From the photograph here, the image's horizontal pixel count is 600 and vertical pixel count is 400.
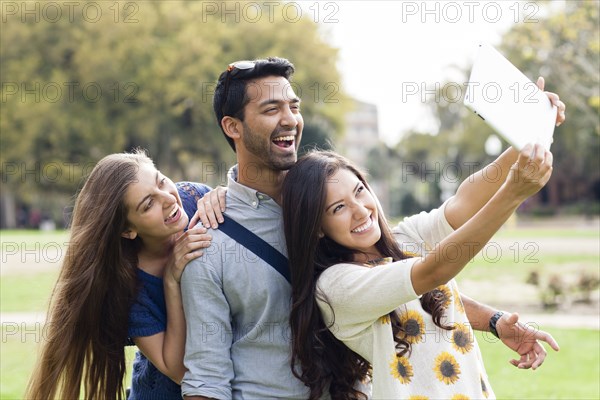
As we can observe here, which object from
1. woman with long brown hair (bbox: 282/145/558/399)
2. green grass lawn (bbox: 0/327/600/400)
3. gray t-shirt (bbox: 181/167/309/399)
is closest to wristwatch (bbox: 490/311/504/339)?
woman with long brown hair (bbox: 282/145/558/399)

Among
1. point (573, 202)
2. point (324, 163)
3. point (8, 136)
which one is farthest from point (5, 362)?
point (573, 202)

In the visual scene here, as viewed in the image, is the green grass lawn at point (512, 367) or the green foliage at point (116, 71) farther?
the green foliage at point (116, 71)

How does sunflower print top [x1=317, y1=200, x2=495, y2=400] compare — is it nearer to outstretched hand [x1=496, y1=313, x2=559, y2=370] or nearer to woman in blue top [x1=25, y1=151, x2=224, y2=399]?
outstretched hand [x1=496, y1=313, x2=559, y2=370]

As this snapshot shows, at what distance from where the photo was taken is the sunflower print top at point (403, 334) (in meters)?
2.78

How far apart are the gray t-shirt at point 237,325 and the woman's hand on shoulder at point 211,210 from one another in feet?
0.32

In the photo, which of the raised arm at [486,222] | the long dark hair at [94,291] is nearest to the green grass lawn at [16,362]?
the long dark hair at [94,291]

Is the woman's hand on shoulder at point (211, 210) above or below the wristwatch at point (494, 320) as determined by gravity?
above

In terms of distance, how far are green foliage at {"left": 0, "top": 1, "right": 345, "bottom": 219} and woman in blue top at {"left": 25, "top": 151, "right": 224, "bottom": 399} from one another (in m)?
25.7

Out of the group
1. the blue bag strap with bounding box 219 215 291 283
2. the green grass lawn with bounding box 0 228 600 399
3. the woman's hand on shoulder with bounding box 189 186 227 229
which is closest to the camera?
the blue bag strap with bounding box 219 215 291 283

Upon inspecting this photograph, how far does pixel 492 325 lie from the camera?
3336 millimetres

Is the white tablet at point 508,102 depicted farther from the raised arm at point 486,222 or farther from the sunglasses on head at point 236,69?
the sunglasses on head at point 236,69

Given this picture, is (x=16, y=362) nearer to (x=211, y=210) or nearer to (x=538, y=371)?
(x=538, y=371)

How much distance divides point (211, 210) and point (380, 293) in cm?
95

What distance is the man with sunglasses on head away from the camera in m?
3.15
